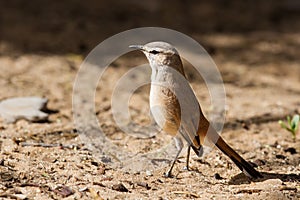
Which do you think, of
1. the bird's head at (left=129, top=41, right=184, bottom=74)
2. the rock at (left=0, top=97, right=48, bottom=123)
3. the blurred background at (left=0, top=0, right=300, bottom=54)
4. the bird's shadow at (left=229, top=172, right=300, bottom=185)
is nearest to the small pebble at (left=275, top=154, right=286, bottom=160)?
the bird's shadow at (left=229, top=172, right=300, bottom=185)

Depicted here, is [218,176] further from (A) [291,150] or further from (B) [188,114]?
(A) [291,150]

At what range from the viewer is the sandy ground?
13.9 ft

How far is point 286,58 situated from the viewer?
8.57 m

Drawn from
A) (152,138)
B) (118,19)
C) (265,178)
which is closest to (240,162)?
(265,178)

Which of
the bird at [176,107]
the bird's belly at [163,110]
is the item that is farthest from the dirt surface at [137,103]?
the bird's belly at [163,110]

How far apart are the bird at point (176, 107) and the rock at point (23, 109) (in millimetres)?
1800

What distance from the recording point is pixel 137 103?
6.59m

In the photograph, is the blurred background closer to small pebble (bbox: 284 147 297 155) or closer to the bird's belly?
small pebble (bbox: 284 147 297 155)

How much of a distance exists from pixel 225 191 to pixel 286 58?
15.5ft

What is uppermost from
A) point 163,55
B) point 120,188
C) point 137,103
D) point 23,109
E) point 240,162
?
point 163,55

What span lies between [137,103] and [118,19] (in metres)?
3.41

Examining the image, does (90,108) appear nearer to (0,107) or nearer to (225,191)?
(0,107)

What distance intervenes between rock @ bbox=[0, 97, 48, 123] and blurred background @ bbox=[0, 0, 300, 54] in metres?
2.15

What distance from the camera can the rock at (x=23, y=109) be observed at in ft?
19.0
